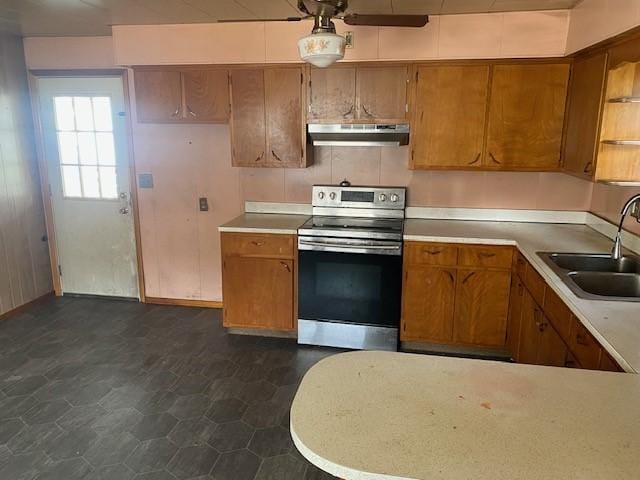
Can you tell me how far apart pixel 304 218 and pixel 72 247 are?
2.39 m

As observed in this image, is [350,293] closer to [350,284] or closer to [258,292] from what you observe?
[350,284]

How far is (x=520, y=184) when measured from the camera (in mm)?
3584

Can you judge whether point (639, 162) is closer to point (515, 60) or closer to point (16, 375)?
point (515, 60)

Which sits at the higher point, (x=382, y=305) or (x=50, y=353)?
(x=382, y=305)

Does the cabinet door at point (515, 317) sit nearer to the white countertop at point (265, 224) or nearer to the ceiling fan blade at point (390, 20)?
the white countertop at point (265, 224)

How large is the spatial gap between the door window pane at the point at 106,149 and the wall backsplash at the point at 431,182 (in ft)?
4.30

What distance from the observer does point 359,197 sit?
12.2 feet

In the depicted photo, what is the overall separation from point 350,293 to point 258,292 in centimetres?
72

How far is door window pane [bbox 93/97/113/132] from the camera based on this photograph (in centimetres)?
410

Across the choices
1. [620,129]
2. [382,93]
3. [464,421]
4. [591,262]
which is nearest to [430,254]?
[591,262]

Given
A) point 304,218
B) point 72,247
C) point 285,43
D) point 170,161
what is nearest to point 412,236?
point 304,218

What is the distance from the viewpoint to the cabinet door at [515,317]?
9.59 ft

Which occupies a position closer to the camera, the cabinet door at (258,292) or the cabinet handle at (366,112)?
the cabinet handle at (366,112)

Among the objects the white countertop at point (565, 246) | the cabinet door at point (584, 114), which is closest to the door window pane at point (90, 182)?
the white countertop at point (565, 246)
